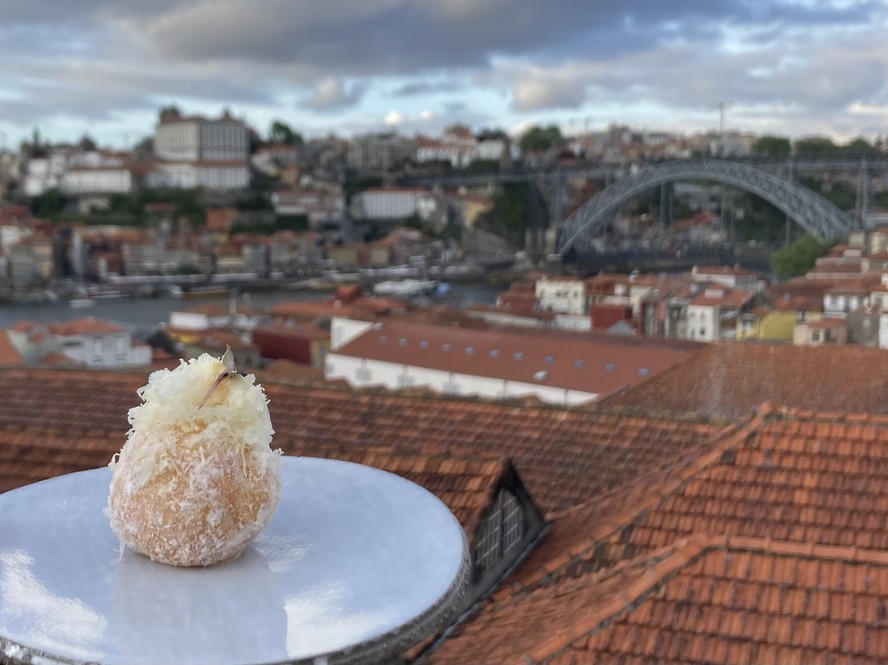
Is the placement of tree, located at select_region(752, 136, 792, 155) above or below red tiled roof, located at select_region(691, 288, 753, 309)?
above

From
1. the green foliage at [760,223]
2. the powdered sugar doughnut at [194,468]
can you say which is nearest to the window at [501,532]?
the powdered sugar doughnut at [194,468]

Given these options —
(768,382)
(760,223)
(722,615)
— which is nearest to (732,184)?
(760,223)

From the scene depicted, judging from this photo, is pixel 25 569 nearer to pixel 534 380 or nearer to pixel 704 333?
pixel 534 380

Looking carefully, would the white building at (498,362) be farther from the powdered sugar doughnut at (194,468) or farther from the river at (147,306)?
the river at (147,306)

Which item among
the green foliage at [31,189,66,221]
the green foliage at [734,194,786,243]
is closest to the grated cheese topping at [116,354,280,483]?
the green foliage at [734,194,786,243]

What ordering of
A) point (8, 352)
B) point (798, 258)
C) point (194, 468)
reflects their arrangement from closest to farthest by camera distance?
point (194, 468), point (8, 352), point (798, 258)

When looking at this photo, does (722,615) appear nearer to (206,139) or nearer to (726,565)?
(726,565)

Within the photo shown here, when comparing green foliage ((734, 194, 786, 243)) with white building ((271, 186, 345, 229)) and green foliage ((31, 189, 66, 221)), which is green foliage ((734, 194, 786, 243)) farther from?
green foliage ((31, 189, 66, 221))
